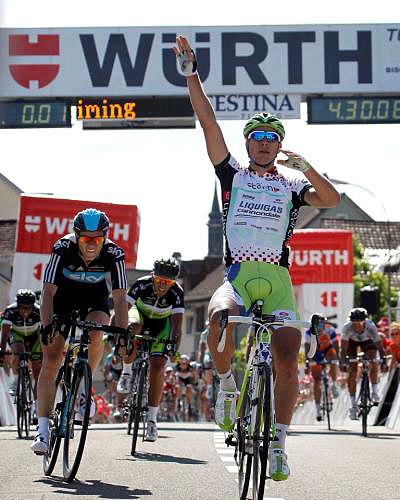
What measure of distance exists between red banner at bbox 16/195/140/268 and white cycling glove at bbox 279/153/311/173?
25.9 metres

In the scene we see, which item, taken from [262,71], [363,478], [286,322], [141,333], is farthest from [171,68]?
[286,322]

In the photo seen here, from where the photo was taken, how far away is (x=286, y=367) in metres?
8.00

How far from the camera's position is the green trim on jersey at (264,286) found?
26.7 feet

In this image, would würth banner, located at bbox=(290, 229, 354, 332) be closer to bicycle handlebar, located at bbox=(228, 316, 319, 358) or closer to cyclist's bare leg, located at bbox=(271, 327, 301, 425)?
cyclist's bare leg, located at bbox=(271, 327, 301, 425)

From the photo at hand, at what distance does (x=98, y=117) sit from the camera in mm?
26047

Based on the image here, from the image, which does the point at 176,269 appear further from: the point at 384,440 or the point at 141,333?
the point at 384,440

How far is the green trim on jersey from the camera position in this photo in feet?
26.7

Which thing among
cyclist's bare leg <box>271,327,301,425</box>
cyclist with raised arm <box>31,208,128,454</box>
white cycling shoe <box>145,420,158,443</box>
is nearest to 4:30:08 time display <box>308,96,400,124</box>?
white cycling shoe <box>145,420,158,443</box>


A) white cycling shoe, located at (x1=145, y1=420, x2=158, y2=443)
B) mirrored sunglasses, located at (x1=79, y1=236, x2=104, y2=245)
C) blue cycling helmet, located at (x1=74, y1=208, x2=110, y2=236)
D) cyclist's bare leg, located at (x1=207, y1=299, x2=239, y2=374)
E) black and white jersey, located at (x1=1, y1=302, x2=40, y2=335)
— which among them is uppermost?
black and white jersey, located at (x1=1, y1=302, x2=40, y2=335)

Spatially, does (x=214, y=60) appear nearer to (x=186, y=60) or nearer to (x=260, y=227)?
(x=186, y=60)

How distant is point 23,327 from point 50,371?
770cm

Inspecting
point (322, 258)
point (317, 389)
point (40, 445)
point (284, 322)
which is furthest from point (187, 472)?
point (322, 258)

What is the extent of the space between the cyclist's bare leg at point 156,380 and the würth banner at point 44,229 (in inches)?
778

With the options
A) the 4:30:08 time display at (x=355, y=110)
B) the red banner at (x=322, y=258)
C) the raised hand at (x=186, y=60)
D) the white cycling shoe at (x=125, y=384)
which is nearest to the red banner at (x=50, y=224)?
the red banner at (x=322, y=258)
